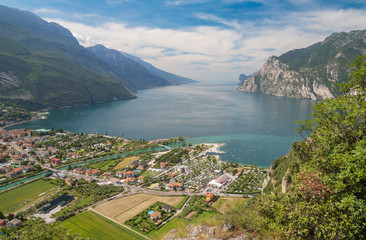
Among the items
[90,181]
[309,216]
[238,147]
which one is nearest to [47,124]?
[90,181]

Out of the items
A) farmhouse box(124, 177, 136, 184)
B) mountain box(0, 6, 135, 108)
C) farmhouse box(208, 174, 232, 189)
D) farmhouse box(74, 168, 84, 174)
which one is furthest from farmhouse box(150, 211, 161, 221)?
mountain box(0, 6, 135, 108)

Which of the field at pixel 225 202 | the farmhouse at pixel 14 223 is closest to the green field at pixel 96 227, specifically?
the farmhouse at pixel 14 223

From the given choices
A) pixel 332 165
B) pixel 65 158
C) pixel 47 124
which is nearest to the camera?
pixel 332 165

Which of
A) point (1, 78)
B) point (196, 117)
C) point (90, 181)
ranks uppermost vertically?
point (1, 78)

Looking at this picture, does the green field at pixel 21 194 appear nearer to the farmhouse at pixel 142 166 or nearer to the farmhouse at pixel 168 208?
the farmhouse at pixel 142 166

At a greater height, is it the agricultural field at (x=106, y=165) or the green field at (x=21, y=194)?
the agricultural field at (x=106, y=165)

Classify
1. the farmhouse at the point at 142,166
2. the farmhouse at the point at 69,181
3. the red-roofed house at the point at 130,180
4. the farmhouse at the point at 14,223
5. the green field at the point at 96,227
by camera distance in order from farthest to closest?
the farmhouse at the point at 142,166
the red-roofed house at the point at 130,180
the farmhouse at the point at 69,181
the farmhouse at the point at 14,223
the green field at the point at 96,227

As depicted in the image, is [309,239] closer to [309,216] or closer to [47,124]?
[309,216]

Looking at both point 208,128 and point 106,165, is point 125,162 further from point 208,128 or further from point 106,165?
point 208,128

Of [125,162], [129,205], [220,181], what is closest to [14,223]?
[129,205]
